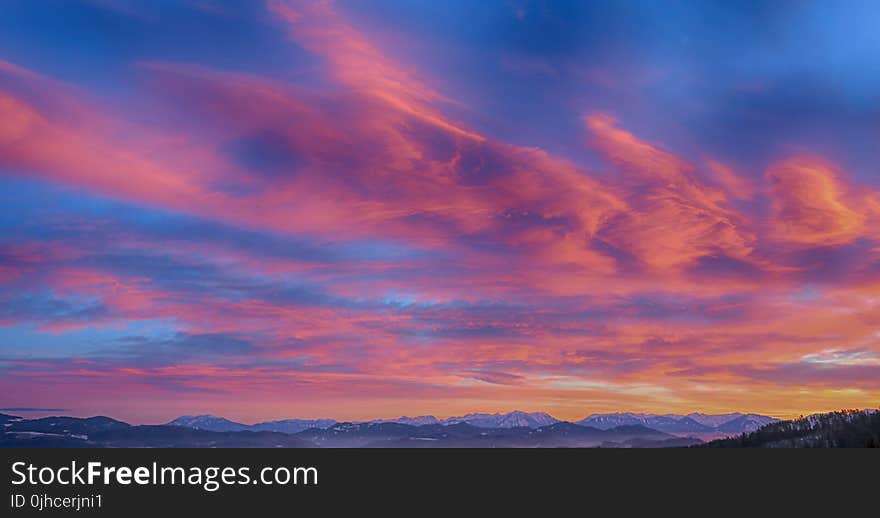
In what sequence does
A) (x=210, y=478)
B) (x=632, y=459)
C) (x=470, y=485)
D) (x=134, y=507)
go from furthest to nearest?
1. (x=632, y=459)
2. (x=470, y=485)
3. (x=210, y=478)
4. (x=134, y=507)

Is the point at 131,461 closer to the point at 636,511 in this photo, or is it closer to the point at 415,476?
the point at 415,476

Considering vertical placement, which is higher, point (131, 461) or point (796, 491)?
point (131, 461)

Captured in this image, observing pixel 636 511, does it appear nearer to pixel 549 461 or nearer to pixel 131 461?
pixel 549 461

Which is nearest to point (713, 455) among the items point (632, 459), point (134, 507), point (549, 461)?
point (632, 459)

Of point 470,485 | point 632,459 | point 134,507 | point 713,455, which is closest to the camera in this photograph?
point 134,507

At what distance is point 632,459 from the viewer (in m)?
128

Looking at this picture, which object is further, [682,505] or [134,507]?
[682,505]

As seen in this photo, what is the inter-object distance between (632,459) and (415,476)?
37430 millimetres

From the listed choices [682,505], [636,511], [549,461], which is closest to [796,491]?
[682,505]

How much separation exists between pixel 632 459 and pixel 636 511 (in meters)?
22.1

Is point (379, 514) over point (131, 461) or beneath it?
beneath

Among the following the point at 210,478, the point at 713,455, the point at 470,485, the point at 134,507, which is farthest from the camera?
the point at 713,455

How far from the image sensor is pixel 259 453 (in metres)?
113

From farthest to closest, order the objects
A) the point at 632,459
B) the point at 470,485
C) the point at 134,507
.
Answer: the point at 632,459, the point at 470,485, the point at 134,507
